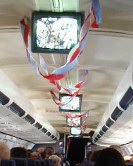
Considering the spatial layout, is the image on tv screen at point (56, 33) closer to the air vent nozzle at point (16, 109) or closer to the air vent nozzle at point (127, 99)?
the air vent nozzle at point (127, 99)

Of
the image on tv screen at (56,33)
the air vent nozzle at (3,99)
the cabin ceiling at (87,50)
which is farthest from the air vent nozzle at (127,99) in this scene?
the air vent nozzle at (3,99)

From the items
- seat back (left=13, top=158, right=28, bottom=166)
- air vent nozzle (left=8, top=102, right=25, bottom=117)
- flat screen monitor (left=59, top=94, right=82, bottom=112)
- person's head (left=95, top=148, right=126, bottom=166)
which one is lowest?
person's head (left=95, top=148, right=126, bottom=166)

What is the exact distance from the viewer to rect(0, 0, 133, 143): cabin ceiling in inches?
211

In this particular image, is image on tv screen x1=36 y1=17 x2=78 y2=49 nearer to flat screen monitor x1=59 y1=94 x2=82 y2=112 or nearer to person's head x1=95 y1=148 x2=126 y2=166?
person's head x1=95 y1=148 x2=126 y2=166

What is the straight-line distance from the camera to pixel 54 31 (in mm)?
5090

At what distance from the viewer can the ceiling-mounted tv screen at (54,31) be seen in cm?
496

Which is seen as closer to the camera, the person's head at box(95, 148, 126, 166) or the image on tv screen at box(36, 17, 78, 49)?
the person's head at box(95, 148, 126, 166)

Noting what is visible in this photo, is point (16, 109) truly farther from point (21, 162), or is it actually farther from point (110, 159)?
point (110, 159)

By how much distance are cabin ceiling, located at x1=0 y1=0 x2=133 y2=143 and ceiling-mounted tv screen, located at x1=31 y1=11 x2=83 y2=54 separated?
0.10 metres

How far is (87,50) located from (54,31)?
8.23 feet

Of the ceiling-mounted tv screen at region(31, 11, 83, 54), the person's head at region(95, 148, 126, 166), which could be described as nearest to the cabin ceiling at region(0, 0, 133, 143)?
the ceiling-mounted tv screen at region(31, 11, 83, 54)

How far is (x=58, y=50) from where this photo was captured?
16.7 feet

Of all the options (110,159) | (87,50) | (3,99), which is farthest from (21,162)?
(3,99)

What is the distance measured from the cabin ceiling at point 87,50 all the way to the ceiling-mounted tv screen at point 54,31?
0.10m
